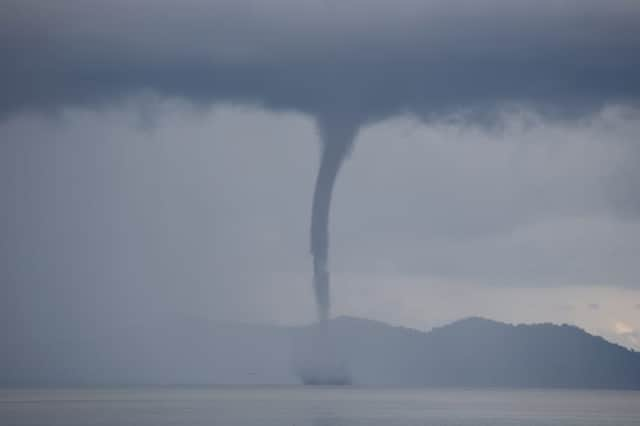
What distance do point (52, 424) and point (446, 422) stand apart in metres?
47.4

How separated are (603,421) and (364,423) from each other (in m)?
35.1

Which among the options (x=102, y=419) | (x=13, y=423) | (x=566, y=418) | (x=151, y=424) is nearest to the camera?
(x=13, y=423)

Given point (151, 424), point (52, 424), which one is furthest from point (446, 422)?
point (52, 424)

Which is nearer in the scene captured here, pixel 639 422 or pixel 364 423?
pixel 364 423

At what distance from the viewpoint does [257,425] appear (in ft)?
381

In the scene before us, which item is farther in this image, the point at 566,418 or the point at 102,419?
the point at 566,418

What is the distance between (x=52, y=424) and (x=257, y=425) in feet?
73.5

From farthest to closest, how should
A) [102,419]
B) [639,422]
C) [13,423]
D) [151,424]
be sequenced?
[639,422] < [102,419] < [151,424] < [13,423]

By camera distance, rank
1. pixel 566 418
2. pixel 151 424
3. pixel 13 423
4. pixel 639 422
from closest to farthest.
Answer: pixel 13 423 < pixel 151 424 < pixel 639 422 < pixel 566 418

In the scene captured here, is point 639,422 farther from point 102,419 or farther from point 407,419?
point 102,419

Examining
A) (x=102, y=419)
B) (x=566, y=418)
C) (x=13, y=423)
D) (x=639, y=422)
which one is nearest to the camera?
(x=13, y=423)

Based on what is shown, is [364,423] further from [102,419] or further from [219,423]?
[102,419]

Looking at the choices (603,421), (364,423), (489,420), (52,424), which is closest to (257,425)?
(364,423)

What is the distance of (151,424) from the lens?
118000 millimetres
